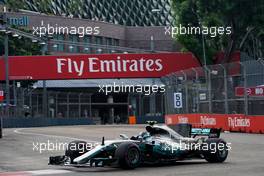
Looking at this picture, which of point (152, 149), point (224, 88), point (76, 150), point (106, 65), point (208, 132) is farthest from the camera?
point (106, 65)

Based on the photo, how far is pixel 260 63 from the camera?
1144 inches

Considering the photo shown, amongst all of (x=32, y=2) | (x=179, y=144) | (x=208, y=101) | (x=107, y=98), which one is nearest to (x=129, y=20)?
(x=32, y=2)

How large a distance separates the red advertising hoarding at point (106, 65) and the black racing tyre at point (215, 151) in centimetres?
2809

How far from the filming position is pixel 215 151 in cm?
1608

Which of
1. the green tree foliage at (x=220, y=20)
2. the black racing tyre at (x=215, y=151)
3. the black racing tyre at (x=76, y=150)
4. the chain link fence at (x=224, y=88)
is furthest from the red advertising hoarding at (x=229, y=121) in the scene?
the black racing tyre at (x=76, y=150)

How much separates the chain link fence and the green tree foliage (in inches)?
282

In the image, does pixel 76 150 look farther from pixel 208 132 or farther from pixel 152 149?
pixel 208 132

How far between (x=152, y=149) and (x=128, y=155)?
3.23 feet

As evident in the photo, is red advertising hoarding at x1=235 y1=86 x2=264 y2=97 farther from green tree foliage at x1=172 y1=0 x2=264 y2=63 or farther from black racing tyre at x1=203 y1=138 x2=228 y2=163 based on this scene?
black racing tyre at x1=203 y1=138 x2=228 y2=163

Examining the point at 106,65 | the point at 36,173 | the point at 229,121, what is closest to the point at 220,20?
the point at 106,65

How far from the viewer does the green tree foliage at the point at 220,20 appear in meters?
42.5

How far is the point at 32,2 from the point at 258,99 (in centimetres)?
7774

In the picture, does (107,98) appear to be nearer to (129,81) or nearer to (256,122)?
(129,81)

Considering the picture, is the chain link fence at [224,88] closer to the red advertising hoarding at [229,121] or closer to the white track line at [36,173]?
the red advertising hoarding at [229,121]
